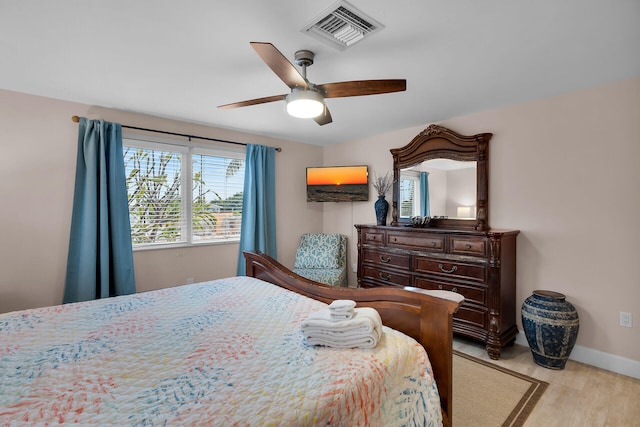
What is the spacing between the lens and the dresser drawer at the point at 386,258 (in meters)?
3.39

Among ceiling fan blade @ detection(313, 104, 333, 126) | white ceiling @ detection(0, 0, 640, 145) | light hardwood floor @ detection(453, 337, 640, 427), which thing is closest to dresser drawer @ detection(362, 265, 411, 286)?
light hardwood floor @ detection(453, 337, 640, 427)

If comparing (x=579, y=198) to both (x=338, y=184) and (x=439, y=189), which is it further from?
(x=338, y=184)

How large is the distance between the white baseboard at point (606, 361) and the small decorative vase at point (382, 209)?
222 centimetres

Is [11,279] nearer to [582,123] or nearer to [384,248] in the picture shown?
[384,248]

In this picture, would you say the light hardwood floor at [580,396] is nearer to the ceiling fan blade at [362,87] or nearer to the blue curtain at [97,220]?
the ceiling fan blade at [362,87]

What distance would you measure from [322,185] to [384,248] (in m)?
1.48

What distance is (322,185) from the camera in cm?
462

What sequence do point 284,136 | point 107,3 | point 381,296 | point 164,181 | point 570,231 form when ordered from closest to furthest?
point 107,3 < point 381,296 < point 570,231 < point 164,181 < point 284,136

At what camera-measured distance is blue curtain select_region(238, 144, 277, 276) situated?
406 cm

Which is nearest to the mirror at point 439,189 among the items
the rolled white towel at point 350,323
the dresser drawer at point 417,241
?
the dresser drawer at point 417,241

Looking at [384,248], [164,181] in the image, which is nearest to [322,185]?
[384,248]

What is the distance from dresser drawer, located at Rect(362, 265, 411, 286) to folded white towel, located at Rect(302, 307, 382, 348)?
2049mm

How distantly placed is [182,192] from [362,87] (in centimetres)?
270

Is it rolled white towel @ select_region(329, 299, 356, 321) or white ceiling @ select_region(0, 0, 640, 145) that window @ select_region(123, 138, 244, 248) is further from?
rolled white towel @ select_region(329, 299, 356, 321)
